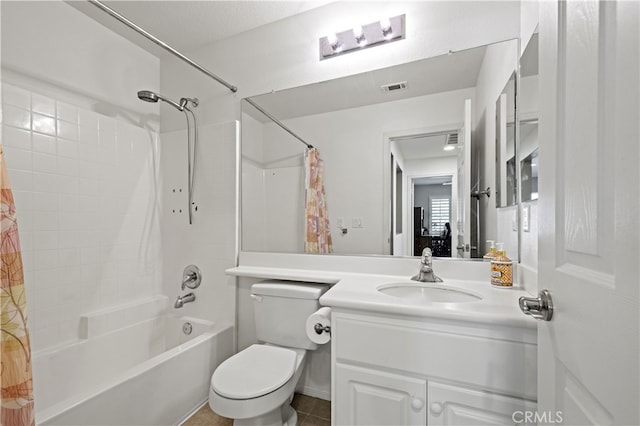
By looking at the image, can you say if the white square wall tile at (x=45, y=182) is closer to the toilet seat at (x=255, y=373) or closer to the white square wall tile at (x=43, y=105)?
the white square wall tile at (x=43, y=105)

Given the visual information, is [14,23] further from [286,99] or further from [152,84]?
[286,99]

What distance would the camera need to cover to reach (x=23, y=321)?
2.43 ft

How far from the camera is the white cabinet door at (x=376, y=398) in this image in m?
0.94

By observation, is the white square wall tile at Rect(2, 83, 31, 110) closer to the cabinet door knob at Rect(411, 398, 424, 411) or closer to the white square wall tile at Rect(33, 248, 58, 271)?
the white square wall tile at Rect(33, 248, 58, 271)

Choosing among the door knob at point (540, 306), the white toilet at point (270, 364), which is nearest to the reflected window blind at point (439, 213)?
the white toilet at point (270, 364)

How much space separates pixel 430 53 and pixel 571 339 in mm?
1424

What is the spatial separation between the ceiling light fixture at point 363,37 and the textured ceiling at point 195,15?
251 mm

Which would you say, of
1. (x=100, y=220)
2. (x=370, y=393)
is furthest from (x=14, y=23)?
(x=370, y=393)

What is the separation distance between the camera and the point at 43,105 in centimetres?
154

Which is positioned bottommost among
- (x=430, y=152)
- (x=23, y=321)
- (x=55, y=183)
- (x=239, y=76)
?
(x=23, y=321)

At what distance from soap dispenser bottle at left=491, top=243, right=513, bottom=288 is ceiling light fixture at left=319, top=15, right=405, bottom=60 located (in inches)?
48.8

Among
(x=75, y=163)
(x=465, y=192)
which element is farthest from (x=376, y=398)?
(x=75, y=163)

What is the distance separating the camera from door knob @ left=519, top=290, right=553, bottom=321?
0.62 meters

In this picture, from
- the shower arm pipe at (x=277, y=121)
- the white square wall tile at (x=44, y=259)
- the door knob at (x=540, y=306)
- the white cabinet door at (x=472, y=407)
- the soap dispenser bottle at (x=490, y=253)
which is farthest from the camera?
the shower arm pipe at (x=277, y=121)
